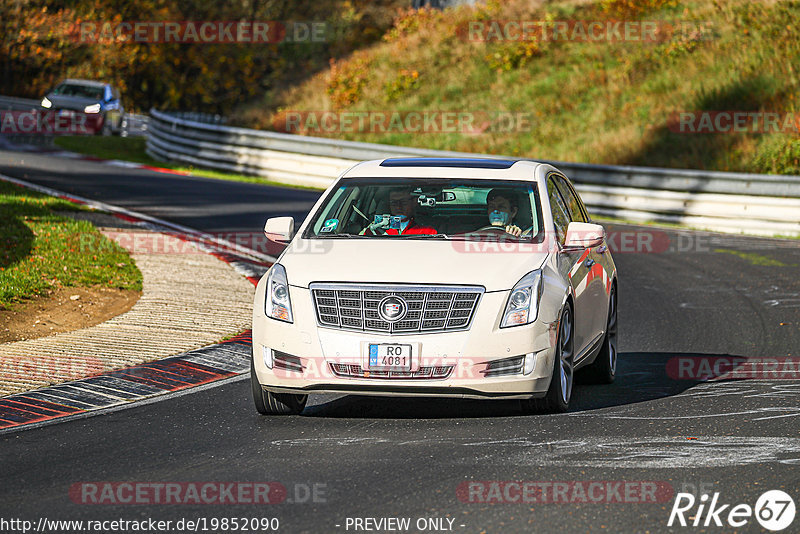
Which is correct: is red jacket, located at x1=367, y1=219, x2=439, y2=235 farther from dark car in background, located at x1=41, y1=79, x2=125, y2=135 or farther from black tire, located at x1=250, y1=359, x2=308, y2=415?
dark car in background, located at x1=41, y1=79, x2=125, y2=135

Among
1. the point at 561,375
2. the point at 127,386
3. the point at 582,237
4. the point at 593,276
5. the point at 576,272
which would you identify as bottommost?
the point at 127,386

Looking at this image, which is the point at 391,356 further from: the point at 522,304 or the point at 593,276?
the point at 593,276

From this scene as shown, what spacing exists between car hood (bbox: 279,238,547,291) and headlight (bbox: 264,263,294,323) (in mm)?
62

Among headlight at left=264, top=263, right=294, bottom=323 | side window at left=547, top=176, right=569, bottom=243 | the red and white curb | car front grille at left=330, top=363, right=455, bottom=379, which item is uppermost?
side window at left=547, top=176, right=569, bottom=243

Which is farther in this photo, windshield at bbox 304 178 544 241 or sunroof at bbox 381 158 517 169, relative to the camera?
sunroof at bbox 381 158 517 169

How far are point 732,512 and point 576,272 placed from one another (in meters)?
3.21

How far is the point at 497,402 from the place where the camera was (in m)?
8.93

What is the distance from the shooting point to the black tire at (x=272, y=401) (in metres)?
8.33

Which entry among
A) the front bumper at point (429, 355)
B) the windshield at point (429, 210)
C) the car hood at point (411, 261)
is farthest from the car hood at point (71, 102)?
the front bumper at point (429, 355)

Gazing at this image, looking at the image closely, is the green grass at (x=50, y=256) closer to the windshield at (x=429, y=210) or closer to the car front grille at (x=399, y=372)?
the windshield at (x=429, y=210)

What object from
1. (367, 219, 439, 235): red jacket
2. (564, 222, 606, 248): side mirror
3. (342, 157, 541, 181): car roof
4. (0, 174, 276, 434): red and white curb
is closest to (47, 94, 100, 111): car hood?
(0, 174, 276, 434): red and white curb

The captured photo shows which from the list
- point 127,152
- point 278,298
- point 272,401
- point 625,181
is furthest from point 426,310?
→ point 127,152

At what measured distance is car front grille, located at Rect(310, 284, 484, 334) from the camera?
789 cm

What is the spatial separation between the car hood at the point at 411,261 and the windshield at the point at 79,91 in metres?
32.0
